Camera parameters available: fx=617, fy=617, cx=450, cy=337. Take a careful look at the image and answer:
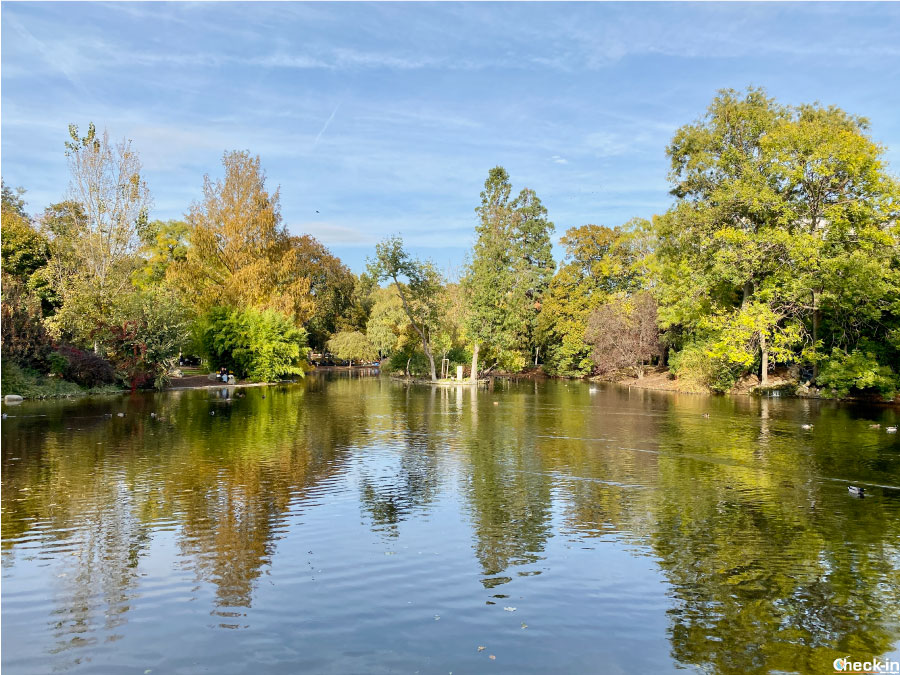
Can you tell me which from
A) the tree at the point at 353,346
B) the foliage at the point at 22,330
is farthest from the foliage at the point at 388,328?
the foliage at the point at 22,330

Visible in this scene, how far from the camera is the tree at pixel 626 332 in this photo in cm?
5647

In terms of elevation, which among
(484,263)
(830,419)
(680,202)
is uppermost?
(680,202)

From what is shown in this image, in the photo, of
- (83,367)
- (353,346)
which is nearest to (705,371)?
(83,367)

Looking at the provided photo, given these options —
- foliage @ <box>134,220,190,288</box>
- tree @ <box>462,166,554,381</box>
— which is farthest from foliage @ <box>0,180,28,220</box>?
tree @ <box>462,166,554,381</box>

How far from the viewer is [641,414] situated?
29.0 m

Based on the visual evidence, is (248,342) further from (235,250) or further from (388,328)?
(388,328)

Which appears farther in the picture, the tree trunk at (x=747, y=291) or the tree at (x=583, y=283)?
the tree at (x=583, y=283)

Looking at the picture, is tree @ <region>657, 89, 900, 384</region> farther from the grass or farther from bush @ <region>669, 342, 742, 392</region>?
the grass

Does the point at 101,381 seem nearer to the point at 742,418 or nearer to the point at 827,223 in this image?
the point at 742,418

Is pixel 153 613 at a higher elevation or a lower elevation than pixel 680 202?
lower

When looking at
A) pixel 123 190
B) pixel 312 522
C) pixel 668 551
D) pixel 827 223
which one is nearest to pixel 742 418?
pixel 827 223

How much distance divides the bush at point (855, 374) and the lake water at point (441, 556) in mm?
19292

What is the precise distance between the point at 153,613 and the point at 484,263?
43868mm

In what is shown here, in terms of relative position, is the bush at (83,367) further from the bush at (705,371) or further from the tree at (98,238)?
the bush at (705,371)
